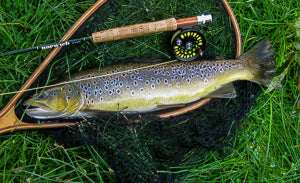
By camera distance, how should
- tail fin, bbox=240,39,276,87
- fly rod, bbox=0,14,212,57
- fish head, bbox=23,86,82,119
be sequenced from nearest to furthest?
fly rod, bbox=0,14,212,57 < fish head, bbox=23,86,82,119 < tail fin, bbox=240,39,276,87

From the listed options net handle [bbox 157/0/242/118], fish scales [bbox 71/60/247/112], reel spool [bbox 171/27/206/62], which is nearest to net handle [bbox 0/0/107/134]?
fish scales [bbox 71/60/247/112]

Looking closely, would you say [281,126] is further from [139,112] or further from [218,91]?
[139,112]

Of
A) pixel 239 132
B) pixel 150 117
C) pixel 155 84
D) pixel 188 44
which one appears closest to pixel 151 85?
pixel 155 84

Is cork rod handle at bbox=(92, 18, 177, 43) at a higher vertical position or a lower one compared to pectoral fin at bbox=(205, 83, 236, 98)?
higher

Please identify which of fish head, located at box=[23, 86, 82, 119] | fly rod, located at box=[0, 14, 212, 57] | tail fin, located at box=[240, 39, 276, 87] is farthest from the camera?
tail fin, located at box=[240, 39, 276, 87]

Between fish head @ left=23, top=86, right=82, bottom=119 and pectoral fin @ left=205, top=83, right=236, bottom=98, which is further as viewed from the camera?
pectoral fin @ left=205, top=83, right=236, bottom=98

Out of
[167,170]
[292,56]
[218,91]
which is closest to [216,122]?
[218,91]

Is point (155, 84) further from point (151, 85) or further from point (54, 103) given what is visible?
point (54, 103)

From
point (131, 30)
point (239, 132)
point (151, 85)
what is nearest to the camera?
point (131, 30)

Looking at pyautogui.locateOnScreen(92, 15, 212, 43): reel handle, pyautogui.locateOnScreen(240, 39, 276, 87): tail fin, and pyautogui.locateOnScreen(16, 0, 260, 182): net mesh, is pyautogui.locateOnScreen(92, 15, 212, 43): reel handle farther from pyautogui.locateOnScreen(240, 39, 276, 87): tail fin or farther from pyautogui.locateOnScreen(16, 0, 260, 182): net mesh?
pyautogui.locateOnScreen(240, 39, 276, 87): tail fin
